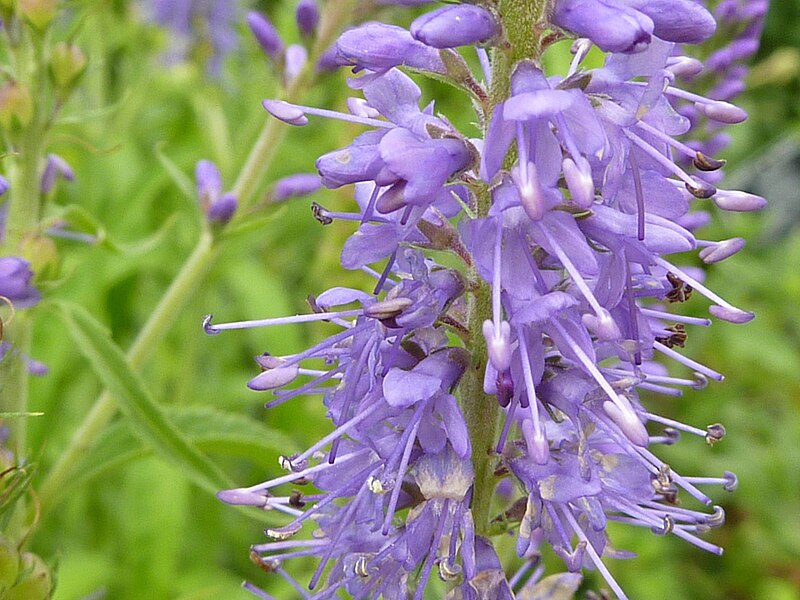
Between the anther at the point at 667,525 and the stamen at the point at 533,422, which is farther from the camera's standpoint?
the anther at the point at 667,525

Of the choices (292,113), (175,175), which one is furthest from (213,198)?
(292,113)

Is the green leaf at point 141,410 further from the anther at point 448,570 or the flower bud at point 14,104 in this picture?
the anther at point 448,570

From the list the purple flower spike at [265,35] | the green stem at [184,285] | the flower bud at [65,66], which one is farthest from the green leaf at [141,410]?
the purple flower spike at [265,35]

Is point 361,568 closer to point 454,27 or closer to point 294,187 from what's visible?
point 454,27

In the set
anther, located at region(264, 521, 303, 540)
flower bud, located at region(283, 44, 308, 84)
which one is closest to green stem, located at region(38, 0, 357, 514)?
flower bud, located at region(283, 44, 308, 84)

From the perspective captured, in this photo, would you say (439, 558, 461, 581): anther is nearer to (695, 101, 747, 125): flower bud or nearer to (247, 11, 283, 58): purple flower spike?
(695, 101, 747, 125): flower bud

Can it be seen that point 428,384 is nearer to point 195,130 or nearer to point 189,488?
point 189,488

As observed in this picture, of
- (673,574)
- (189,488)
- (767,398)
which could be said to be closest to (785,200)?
(767,398)
